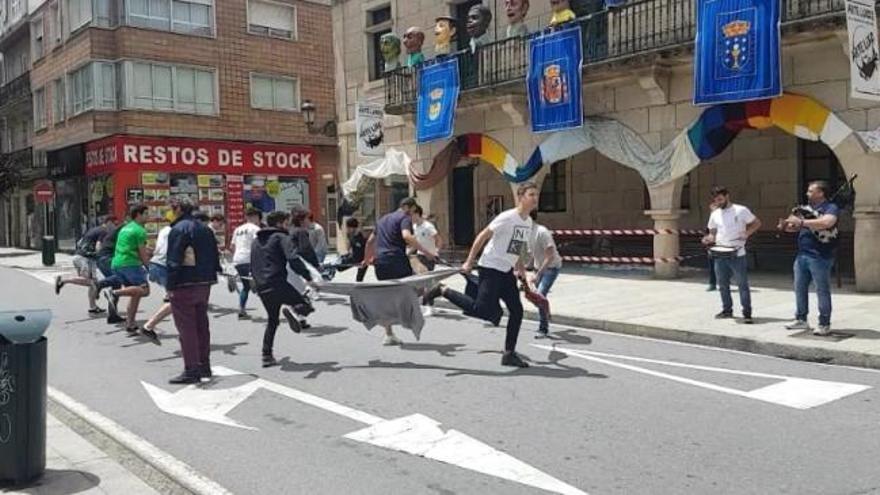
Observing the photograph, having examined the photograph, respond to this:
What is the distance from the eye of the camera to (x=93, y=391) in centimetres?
750

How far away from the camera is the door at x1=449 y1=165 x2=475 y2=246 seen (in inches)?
873

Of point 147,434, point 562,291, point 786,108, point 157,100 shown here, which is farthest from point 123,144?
point 147,434

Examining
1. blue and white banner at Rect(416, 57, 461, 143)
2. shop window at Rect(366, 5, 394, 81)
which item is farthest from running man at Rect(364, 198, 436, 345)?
shop window at Rect(366, 5, 394, 81)

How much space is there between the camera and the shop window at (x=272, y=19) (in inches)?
1293

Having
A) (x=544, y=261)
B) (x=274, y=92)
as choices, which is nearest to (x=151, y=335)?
(x=544, y=261)

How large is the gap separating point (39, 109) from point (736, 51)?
107 ft

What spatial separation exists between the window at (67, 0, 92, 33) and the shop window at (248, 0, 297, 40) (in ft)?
19.6

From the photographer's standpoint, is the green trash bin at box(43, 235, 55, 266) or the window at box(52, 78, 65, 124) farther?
the window at box(52, 78, 65, 124)

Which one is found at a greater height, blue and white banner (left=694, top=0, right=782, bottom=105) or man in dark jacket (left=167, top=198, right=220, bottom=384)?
blue and white banner (left=694, top=0, right=782, bottom=105)

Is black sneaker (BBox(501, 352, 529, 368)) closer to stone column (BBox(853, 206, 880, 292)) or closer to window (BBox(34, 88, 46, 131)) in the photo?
stone column (BBox(853, 206, 880, 292))

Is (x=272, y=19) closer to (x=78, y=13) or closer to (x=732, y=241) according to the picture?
(x=78, y=13)

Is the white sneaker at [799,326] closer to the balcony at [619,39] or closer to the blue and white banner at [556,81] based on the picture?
the balcony at [619,39]

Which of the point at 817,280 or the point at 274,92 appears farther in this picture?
the point at 274,92

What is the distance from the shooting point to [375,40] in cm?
2283
